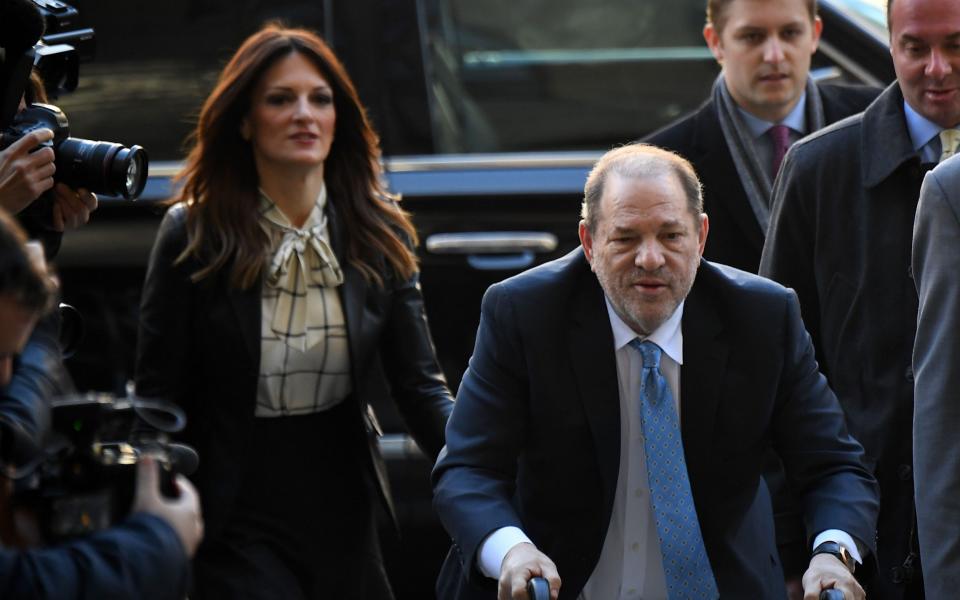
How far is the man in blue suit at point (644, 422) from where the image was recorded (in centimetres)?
396

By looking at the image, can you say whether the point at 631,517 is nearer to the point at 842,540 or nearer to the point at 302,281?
the point at 842,540

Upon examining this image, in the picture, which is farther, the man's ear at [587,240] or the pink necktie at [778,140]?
the pink necktie at [778,140]

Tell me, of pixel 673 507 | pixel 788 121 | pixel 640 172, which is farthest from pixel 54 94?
pixel 788 121

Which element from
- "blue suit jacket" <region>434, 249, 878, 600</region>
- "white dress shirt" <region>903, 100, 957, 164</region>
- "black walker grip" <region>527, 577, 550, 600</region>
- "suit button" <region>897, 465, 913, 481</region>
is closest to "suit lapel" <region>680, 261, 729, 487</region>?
"blue suit jacket" <region>434, 249, 878, 600</region>

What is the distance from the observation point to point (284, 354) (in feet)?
16.2

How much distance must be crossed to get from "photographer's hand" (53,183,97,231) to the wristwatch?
1.79m

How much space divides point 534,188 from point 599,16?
0.62 m

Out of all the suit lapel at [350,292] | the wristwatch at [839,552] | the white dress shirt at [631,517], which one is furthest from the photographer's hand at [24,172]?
the wristwatch at [839,552]

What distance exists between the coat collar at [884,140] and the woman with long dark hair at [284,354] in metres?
1.22

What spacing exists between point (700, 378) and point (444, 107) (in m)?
2.25

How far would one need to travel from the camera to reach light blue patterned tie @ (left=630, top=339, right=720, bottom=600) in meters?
3.91

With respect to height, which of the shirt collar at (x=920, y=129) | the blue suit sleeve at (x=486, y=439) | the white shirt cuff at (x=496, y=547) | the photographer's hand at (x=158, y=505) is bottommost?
the white shirt cuff at (x=496, y=547)

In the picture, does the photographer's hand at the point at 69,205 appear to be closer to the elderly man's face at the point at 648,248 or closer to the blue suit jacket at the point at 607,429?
the blue suit jacket at the point at 607,429

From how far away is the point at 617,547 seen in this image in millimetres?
4020
